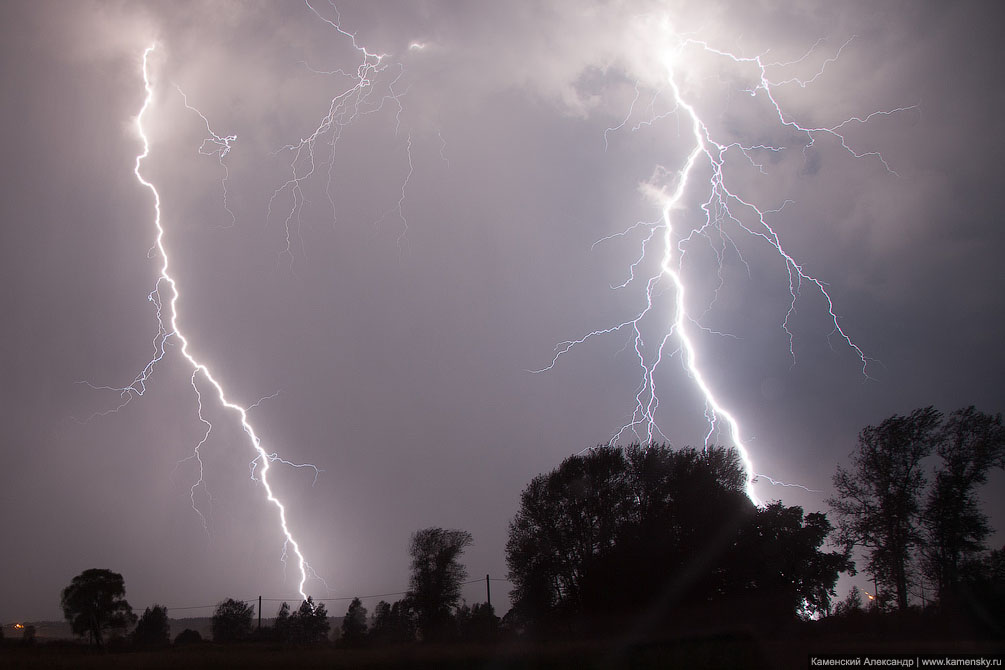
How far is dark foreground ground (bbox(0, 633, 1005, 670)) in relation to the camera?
11750 millimetres

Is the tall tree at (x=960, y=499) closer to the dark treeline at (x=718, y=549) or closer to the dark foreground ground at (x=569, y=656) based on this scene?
the dark treeline at (x=718, y=549)

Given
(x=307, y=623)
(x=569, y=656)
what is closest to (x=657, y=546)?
(x=569, y=656)

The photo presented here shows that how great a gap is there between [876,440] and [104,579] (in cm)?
4007

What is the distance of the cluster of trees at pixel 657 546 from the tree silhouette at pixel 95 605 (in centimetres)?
2316

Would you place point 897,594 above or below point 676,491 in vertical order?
below

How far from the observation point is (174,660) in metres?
13.2

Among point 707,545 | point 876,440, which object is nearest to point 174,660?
point 707,545

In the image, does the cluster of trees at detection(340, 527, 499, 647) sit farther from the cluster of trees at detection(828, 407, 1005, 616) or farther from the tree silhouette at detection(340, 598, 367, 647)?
the cluster of trees at detection(828, 407, 1005, 616)

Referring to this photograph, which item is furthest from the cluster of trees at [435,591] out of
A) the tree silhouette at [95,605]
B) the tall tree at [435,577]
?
the tree silhouette at [95,605]

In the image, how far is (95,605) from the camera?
31516 mm

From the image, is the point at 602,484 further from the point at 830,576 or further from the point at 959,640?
the point at 959,640

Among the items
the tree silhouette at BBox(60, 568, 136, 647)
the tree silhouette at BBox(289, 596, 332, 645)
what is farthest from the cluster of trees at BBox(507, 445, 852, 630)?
the tree silhouette at BBox(60, 568, 136, 647)

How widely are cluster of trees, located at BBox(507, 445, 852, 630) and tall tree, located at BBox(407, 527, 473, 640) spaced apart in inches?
247

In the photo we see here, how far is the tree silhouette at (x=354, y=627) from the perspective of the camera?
20.1m
